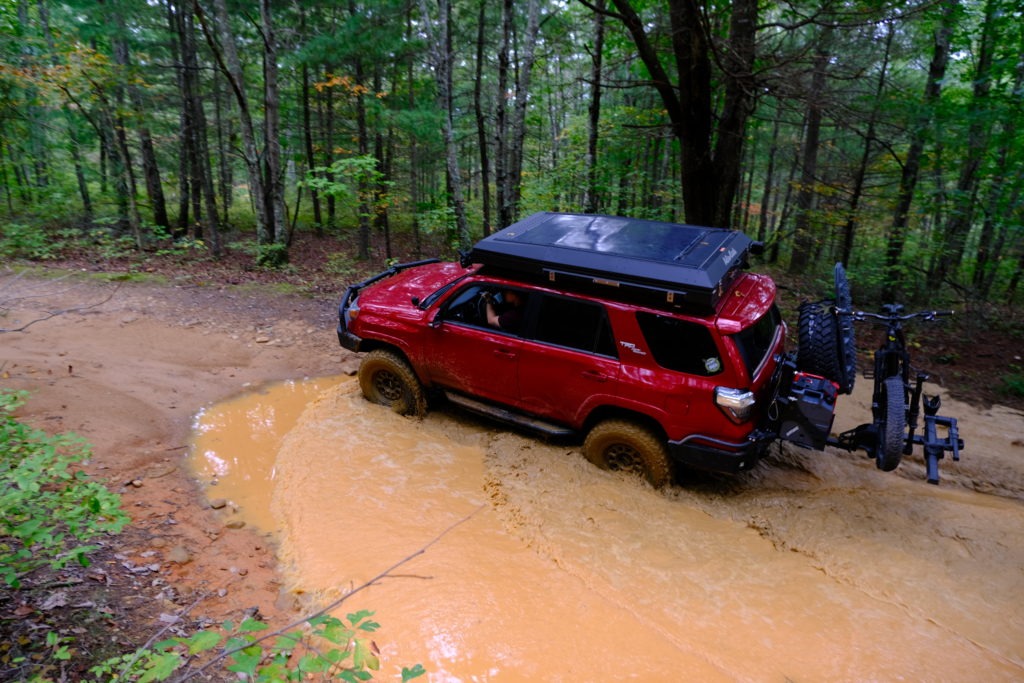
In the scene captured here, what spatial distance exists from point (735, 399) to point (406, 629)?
2.92 meters

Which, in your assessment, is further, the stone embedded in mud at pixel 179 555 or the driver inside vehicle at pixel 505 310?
the driver inside vehicle at pixel 505 310

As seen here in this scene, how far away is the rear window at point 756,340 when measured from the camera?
4.28 meters

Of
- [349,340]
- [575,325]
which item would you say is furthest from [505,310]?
[349,340]

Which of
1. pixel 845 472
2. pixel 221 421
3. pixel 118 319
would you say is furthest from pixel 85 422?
pixel 845 472

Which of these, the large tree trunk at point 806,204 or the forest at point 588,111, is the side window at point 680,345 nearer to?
the forest at point 588,111

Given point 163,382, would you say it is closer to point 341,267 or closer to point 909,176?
point 341,267

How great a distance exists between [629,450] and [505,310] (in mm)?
1793

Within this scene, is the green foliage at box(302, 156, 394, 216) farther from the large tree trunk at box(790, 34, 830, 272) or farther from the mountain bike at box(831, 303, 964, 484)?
the large tree trunk at box(790, 34, 830, 272)

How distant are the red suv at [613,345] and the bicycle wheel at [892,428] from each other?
0.39 m

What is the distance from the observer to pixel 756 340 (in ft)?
14.9

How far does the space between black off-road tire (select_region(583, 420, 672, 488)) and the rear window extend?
1.04 m

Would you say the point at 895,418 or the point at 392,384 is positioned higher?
the point at 895,418

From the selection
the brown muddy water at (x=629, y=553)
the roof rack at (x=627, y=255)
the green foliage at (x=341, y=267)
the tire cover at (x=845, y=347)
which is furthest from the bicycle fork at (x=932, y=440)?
the green foliage at (x=341, y=267)

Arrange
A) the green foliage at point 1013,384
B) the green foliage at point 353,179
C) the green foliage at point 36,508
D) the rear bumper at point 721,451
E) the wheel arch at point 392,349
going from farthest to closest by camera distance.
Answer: the green foliage at point 353,179 < the green foliage at point 1013,384 < the wheel arch at point 392,349 < the rear bumper at point 721,451 < the green foliage at point 36,508
